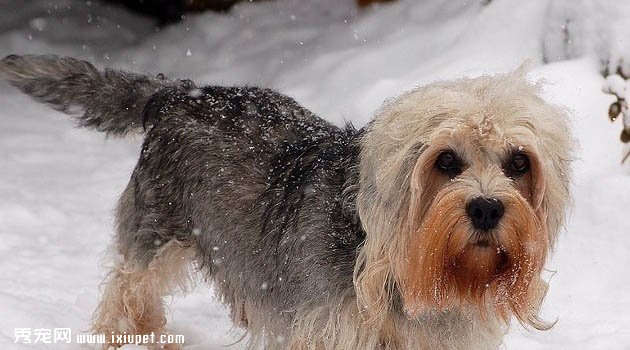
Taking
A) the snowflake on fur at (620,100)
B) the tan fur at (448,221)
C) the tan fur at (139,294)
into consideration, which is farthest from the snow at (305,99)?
the tan fur at (448,221)

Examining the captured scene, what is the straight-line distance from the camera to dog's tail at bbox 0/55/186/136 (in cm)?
549

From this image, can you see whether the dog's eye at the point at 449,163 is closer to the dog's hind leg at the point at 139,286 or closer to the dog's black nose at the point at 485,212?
the dog's black nose at the point at 485,212

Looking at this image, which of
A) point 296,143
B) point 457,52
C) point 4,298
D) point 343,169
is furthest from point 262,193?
point 457,52

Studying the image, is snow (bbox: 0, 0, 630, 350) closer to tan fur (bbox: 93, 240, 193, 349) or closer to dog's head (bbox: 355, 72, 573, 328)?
tan fur (bbox: 93, 240, 193, 349)

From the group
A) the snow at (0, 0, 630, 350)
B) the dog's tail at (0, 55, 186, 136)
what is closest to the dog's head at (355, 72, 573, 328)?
the snow at (0, 0, 630, 350)

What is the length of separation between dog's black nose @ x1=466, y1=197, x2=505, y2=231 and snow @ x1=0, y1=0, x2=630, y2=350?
172 cm

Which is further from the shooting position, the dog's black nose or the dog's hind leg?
the dog's hind leg

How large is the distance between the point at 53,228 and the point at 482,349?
383 centimetres

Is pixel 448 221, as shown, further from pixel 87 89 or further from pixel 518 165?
pixel 87 89

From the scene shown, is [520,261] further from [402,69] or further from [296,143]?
[402,69]

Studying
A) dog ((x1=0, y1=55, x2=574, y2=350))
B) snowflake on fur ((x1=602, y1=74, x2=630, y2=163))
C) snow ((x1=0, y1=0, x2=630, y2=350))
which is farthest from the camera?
snowflake on fur ((x1=602, y1=74, x2=630, y2=163))

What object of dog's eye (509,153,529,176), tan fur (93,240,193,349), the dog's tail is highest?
the dog's tail

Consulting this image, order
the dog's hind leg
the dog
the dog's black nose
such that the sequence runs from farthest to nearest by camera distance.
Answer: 1. the dog's hind leg
2. the dog
3. the dog's black nose

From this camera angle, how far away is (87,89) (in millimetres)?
5551
